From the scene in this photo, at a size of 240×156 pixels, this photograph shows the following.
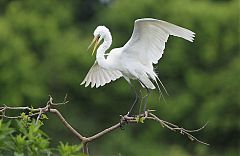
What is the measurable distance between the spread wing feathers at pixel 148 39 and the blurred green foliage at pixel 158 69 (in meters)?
12.4

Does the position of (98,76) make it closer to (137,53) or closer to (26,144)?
(137,53)

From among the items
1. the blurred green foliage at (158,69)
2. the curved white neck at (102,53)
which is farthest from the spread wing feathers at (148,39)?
the blurred green foliage at (158,69)

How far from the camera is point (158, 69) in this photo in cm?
1939

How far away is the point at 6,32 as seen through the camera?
1939 cm

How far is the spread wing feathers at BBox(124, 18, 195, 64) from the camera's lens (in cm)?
570

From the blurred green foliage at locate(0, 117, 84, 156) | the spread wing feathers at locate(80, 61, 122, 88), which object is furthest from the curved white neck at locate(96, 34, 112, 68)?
the blurred green foliage at locate(0, 117, 84, 156)

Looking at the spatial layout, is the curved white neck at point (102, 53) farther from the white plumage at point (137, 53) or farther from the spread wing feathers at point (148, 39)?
the spread wing feathers at point (148, 39)

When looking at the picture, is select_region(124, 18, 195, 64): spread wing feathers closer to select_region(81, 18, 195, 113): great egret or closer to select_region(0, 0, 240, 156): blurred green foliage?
select_region(81, 18, 195, 113): great egret

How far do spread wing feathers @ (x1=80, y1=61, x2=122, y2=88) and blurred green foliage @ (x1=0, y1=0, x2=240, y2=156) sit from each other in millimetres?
11949

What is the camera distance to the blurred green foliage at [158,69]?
63.3 feet

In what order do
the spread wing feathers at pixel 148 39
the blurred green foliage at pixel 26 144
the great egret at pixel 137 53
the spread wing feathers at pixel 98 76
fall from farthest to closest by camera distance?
the spread wing feathers at pixel 98 76 → the great egret at pixel 137 53 → the spread wing feathers at pixel 148 39 → the blurred green foliage at pixel 26 144

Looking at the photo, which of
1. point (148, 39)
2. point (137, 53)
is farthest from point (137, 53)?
point (148, 39)

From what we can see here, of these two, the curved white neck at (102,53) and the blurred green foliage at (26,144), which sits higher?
the curved white neck at (102,53)

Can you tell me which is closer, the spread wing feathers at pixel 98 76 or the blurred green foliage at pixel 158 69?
the spread wing feathers at pixel 98 76
